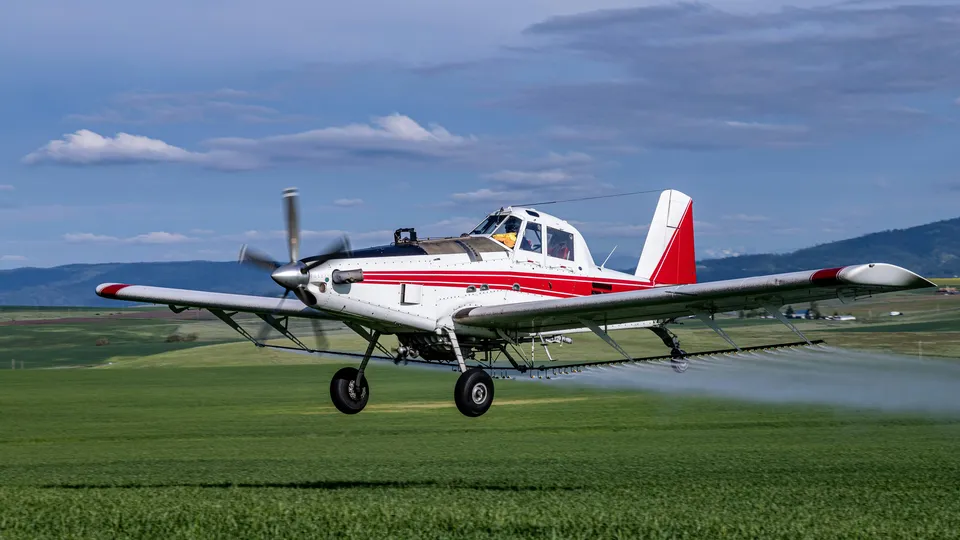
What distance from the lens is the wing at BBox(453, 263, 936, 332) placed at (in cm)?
1800

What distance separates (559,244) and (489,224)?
1758 mm

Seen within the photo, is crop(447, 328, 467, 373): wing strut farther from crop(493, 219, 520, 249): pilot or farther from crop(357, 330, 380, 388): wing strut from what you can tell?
crop(493, 219, 520, 249): pilot

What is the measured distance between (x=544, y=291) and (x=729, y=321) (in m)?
97.8

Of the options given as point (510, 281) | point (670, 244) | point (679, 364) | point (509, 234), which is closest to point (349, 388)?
point (510, 281)

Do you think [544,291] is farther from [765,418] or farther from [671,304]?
[765,418]

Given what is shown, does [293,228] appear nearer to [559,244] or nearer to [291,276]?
[291,276]

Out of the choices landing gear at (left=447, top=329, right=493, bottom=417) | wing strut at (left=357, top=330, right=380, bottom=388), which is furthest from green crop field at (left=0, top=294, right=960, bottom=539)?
wing strut at (left=357, top=330, right=380, bottom=388)

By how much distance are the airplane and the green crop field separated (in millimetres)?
2339

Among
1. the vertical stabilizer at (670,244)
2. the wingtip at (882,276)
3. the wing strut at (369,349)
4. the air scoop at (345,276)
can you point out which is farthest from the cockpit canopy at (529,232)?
the wingtip at (882,276)

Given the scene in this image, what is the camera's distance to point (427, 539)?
14.0 meters

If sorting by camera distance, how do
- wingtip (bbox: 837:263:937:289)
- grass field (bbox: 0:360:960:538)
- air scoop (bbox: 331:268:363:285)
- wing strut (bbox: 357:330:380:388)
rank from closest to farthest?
grass field (bbox: 0:360:960:538)
wingtip (bbox: 837:263:937:289)
air scoop (bbox: 331:268:363:285)
wing strut (bbox: 357:330:380:388)

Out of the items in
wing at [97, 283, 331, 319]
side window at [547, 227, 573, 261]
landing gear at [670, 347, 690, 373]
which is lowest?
landing gear at [670, 347, 690, 373]

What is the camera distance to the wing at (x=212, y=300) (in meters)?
26.1


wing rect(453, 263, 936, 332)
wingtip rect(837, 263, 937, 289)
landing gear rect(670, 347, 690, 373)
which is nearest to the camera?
wingtip rect(837, 263, 937, 289)
